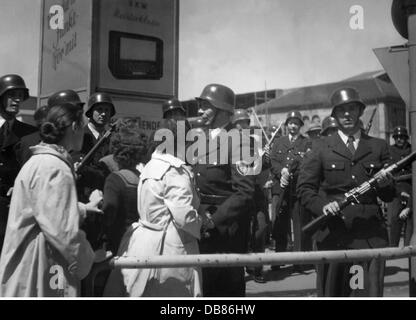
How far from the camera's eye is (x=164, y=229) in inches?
135

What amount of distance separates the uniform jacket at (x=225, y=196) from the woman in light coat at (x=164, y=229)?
440mm

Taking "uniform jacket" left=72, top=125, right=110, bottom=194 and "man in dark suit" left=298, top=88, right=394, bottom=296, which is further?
"uniform jacket" left=72, top=125, right=110, bottom=194

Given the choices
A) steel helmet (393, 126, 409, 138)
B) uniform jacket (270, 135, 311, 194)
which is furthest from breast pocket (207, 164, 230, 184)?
steel helmet (393, 126, 409, 138)

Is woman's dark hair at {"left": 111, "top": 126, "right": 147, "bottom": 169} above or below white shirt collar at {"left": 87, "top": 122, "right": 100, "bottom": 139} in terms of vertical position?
below

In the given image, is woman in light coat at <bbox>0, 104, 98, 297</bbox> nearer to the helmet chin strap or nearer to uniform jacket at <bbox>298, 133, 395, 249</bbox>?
the helmet chin strap

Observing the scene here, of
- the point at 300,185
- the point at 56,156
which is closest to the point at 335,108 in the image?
the point at 300,185

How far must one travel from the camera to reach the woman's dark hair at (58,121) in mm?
2771

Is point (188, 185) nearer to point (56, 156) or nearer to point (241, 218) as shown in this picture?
point (241, 218)

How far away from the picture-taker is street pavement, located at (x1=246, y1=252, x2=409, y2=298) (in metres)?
5.52

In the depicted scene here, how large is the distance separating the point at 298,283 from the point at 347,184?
230cm

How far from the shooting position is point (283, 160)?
746cm

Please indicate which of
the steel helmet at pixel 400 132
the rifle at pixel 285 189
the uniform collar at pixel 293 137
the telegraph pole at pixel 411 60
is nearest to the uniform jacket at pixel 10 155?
the telegraph pole at pixel 411 60

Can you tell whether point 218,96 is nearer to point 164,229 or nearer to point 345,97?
point 345,97

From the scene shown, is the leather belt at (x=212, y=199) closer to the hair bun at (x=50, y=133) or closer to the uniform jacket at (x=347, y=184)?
the uniform jacket at (x=347, y=184)
